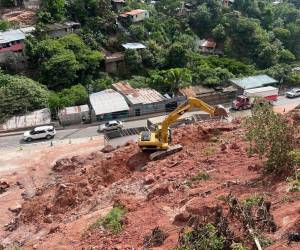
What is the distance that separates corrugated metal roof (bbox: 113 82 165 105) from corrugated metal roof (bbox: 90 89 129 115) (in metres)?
0.79

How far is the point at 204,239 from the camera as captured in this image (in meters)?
18.2

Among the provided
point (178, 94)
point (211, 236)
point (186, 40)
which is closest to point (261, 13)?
point (186, 40)

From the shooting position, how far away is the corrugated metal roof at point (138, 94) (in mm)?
53438

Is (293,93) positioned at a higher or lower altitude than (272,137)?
lower

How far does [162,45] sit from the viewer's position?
7069 cm

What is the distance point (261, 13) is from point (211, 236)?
76181 millimetres

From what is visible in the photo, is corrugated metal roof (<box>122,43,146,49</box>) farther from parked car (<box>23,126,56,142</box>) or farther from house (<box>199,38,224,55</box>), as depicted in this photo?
parked car (<box>23,126,56,142</box>)

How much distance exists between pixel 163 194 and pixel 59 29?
46.1m

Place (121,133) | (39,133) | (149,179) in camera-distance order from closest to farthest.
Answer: (149,179), (39,133), (121,133)

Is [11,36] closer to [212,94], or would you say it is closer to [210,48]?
[212,94]

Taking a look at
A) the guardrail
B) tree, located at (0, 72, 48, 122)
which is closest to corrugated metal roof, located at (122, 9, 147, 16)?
tree, located at (0, 72, 48, 122)

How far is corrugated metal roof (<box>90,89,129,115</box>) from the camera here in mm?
51631

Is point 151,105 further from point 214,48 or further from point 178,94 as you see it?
point 214,48

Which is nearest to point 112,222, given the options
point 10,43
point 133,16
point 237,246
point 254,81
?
point 237,246
